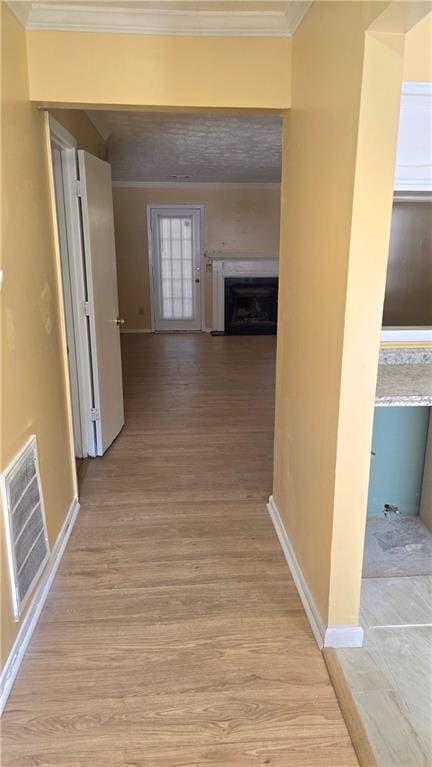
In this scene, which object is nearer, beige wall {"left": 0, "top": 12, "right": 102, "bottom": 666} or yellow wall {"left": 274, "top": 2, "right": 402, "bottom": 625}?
yellow wall {"left": 274, "top": 2, "right": 402, "bottom": 625}

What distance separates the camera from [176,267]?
815 centimetres

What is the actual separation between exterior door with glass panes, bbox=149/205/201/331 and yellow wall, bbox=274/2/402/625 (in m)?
5.96

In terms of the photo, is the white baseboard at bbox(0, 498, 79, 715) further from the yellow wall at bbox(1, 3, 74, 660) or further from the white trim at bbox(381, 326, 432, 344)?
the white trim at bbox(381, 326, 432, 344)

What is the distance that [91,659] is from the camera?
1.82 meters

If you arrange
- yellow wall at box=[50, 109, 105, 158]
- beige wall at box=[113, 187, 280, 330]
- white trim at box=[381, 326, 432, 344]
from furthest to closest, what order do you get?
beige wall at box=[113, 187, 280, 330] < yellow wall at box=[50, 109, 105, 158] < white trim at box=[381, 326, 432, 344]

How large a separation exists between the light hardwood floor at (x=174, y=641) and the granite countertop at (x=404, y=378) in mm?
969

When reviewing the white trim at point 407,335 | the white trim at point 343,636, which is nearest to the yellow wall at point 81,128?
the white trim at point 407,335

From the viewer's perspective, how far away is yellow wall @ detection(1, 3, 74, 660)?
1.78 m

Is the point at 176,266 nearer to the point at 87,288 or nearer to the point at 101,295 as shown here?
the point at 101,295

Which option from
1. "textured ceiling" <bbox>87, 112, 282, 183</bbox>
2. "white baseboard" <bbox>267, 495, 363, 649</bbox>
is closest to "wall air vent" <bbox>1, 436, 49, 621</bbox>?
"white baseboard" <bbox>267, 495, 363, 649</bbox>

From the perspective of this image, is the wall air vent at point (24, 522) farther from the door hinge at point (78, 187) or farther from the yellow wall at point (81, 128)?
the yellow wall at point (81, 128)

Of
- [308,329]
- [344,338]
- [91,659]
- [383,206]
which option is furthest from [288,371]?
[91,659]

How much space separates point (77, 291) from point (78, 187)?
2.05 feet

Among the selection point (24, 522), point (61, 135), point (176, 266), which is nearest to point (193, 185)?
point (176, 266)
